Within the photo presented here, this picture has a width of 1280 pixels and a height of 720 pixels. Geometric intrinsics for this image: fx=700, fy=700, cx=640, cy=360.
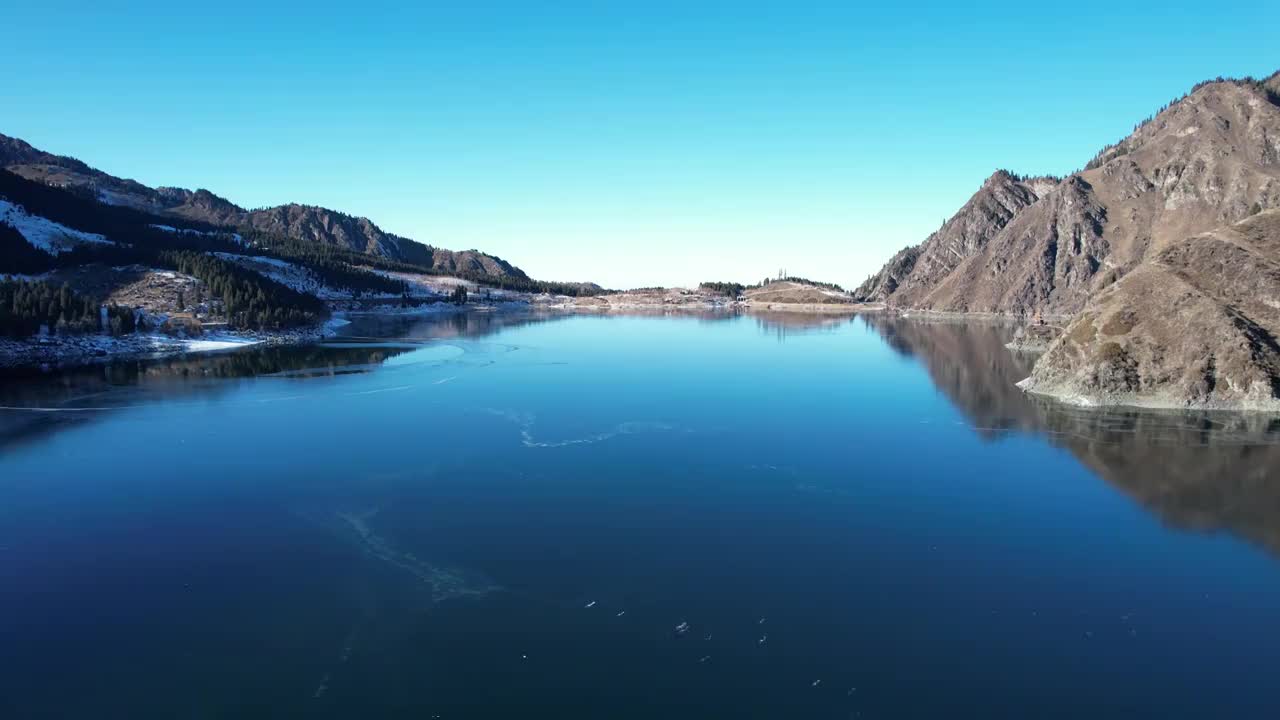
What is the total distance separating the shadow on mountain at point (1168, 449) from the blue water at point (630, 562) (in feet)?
1.10

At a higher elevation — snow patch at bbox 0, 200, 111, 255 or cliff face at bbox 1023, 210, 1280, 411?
snow patch at bbox 0, 200, 111, 255

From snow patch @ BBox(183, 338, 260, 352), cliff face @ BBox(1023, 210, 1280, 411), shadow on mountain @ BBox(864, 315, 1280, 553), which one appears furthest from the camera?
snow patch @ BBox(183, 338, 260, 352)

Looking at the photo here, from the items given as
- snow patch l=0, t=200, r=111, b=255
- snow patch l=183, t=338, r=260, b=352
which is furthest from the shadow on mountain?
snow patch l=0, t=200, r=111, b=255

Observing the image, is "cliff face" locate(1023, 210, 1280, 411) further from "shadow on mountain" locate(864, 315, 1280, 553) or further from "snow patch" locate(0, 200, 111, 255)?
"snow patch" locate(0, 200, 111, 255)

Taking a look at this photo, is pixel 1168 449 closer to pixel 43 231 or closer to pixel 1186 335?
pixel 1186 335

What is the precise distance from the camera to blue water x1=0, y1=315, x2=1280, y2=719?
69.4ft

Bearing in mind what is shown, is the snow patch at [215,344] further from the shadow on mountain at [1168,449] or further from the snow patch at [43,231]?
the shadow on mountain at [1168,449]

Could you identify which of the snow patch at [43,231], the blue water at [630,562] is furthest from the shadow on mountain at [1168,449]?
the snow patch at [43,231]

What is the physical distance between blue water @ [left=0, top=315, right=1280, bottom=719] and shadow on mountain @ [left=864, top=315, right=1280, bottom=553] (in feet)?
1.10

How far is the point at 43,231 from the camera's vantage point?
567ft

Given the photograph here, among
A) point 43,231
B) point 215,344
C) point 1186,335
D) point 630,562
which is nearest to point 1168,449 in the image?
point 1186,335

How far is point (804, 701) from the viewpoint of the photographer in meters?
20.5

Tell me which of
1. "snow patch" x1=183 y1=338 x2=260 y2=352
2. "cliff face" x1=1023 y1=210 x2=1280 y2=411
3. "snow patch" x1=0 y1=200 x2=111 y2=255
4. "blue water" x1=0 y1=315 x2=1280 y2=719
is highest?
"snow patch" x1=0 y1=200 x2=111 y2=255

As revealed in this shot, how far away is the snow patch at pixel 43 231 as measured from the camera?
165125mm
